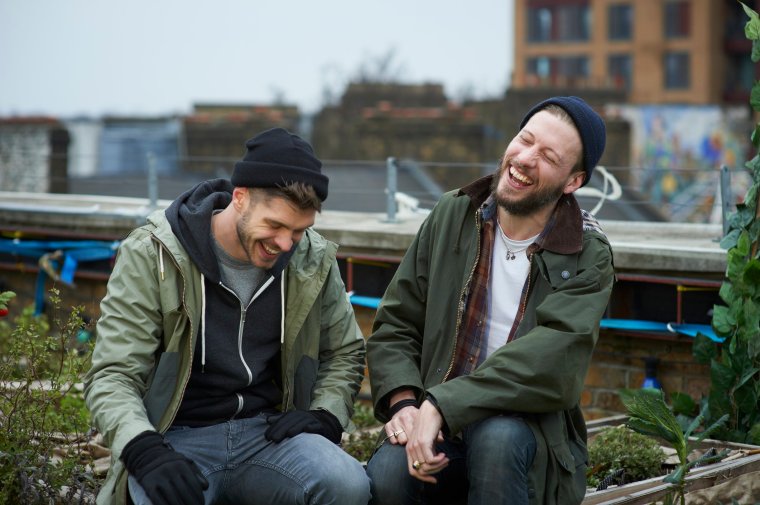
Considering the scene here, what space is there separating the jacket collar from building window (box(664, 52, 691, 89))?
57.4 m

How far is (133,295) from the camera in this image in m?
3.68

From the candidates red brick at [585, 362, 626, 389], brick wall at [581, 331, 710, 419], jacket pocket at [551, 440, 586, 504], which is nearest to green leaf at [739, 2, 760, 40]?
brick wall at [581, 331, 710, 419]

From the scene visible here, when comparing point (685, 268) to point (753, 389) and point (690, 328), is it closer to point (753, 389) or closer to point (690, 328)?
point (690, 328)

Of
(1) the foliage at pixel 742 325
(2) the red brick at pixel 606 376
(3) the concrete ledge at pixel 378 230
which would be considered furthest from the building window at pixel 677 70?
(1) the foliage at pixel 742 325

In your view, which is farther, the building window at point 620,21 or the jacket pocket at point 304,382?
the building window at point 620,21

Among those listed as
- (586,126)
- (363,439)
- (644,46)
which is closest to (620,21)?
(644,46)

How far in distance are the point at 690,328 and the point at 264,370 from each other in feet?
9.99

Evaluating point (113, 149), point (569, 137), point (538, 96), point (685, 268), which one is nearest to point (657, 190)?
point (538, 96)

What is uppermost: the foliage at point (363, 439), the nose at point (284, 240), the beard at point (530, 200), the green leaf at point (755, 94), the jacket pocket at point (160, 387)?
the green leaf at point (755, 94)

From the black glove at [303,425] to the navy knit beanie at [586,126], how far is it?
4.10 ft

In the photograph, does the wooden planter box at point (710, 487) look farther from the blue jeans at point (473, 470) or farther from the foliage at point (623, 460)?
the blue jeans at point (473, 470)

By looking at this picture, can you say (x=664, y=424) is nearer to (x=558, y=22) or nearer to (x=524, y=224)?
(x=524, y=224)

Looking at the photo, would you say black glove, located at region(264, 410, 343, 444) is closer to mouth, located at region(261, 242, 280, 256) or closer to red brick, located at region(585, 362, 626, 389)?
mouth, located at region(261, 242, 280, 256)

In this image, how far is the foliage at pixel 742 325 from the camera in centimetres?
506
